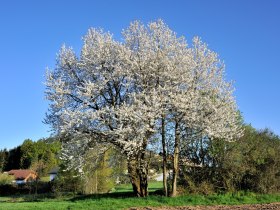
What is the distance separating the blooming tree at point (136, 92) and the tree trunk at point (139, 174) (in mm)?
67

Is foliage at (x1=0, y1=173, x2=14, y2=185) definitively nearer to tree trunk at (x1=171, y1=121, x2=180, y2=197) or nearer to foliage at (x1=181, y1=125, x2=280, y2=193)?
foliage at (x1=181, y1=125, x2=280, y2=193)

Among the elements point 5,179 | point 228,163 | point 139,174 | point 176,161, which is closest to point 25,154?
point 5,179

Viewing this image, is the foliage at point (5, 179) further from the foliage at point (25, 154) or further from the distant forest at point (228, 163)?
the distant forest at point (228, 163)

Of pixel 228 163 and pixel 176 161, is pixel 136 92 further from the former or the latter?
pixel 228 163

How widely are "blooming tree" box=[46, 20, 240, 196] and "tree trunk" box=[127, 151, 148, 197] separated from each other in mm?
67

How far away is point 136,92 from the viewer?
88.9 feet

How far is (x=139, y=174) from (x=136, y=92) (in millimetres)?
5647

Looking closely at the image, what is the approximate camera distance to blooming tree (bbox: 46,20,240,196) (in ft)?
83.8

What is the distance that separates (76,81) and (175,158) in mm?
8707

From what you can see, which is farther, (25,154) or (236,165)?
(25,154)

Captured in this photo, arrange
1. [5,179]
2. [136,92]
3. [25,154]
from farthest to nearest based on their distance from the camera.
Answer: [25,154], [5,179], [136,92]

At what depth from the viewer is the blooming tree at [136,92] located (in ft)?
83.8

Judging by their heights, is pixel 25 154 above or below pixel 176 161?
above

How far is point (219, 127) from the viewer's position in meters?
26.0
